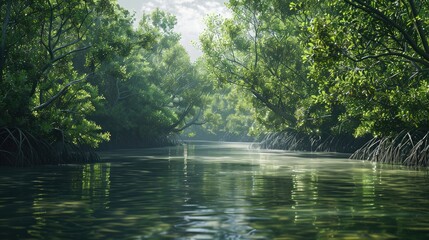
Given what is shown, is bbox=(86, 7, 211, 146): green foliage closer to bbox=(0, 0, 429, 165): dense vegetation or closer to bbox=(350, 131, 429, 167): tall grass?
bbox=(0, 0, 429, 165): dense vegetation

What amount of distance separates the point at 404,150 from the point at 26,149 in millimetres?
15632

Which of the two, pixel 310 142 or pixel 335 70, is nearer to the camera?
pixel 335 70

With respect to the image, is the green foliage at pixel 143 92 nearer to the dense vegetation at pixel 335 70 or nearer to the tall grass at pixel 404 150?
the dense vegetation at pixel 335 70

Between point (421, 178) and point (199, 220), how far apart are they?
35.9 feet

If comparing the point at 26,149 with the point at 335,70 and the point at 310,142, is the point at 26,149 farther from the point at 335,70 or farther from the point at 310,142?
the point at 310,142

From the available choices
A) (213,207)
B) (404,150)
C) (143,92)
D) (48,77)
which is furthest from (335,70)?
(143,92)

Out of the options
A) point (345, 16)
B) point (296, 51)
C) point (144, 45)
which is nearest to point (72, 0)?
point (144, 45)

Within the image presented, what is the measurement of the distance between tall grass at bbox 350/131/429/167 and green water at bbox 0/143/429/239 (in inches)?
251

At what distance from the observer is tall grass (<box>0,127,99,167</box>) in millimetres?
23922

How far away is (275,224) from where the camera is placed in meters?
9.38

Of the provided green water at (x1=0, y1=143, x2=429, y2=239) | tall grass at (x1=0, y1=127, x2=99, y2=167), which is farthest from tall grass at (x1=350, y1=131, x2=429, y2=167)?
tall grass at (x1=0, y1=127, x2=99, y2=167)

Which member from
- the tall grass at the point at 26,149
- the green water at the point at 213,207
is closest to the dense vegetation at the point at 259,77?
the tall grass at the point at 26,149

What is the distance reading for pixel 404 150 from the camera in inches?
1086

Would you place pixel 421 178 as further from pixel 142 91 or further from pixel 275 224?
pixel 142 91
